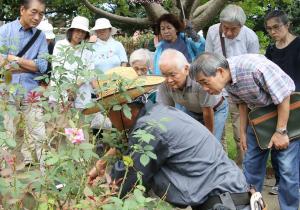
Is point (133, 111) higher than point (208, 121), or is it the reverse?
point (133, 111)

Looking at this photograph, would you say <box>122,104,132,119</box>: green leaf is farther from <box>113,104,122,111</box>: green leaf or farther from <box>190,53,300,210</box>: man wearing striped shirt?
<box>190,53,300,210</box>: man wearing striped shirt

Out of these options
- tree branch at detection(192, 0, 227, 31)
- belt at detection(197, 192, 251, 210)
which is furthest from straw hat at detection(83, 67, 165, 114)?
tree branch at detection(192, 0, 227, 31)

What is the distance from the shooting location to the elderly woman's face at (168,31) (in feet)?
17.6

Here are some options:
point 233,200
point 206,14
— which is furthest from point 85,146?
point 206,14

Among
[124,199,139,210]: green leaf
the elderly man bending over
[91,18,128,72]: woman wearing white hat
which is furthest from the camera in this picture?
[91,18,128,72]: woman wearing white hat

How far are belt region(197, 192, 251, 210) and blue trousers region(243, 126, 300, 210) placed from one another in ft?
3.76

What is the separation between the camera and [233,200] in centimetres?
275

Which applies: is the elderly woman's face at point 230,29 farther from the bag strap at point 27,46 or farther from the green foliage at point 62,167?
the green foliage at point 62,167

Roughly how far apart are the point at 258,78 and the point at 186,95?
2.71 ft

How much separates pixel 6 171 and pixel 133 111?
89 cm

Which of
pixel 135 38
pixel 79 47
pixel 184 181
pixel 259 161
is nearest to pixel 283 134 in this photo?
pixel 259 161

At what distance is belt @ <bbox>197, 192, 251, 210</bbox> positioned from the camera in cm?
275

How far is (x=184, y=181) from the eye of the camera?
278 centimetres

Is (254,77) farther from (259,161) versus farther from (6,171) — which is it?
(6,171)
